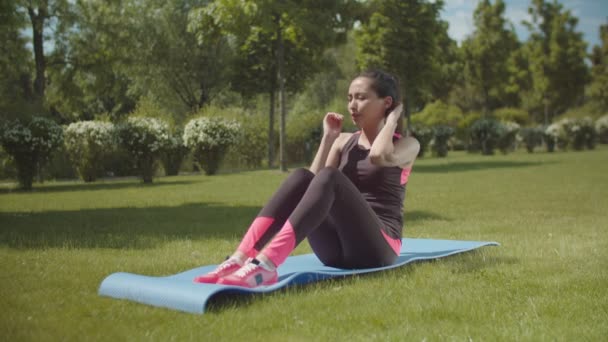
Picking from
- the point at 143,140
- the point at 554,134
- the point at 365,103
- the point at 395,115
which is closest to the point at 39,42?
the point at 143,140

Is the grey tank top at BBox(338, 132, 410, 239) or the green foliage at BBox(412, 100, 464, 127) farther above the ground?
the green foliage at BBox(412, 100, 464, 127)

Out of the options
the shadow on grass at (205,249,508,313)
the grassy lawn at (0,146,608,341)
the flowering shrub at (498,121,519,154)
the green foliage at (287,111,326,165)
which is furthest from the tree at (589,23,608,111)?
the shadow on grass at (205,249,508,313)

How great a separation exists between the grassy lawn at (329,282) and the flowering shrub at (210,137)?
9.45 m

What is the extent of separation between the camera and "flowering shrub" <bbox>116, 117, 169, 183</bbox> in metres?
17.0

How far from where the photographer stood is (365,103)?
449 centimetres

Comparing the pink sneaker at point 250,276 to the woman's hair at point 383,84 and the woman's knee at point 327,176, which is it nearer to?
the woman's knee at point 327,176

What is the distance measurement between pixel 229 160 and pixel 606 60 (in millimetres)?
30261

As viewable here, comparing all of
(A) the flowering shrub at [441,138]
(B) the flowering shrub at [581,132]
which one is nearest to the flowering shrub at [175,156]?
(A) the flowering shrub at [441,138]

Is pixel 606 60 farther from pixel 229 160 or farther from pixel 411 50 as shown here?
pixel 229 160

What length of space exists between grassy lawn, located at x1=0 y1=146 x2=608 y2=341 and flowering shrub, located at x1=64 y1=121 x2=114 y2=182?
24.8ft

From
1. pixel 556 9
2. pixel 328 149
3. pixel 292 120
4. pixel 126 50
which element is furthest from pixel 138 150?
pixel 556 9

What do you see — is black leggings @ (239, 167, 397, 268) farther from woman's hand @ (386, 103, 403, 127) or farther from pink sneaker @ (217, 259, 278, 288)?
woman's hand @ (386, 103, 403, 127)

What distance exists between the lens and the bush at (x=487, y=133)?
105 feet

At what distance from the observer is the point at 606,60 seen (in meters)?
42.9
